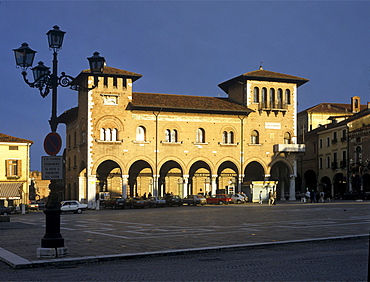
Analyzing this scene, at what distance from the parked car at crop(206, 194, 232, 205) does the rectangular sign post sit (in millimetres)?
43669

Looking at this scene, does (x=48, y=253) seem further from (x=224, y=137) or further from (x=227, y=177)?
(x=227, y=177)

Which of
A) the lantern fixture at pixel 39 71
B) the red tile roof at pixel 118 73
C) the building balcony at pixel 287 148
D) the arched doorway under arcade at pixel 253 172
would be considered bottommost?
the arched doorway under arcade at pixel 253 172

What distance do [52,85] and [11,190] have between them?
46.3m

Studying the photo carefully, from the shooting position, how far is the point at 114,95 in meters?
55.9

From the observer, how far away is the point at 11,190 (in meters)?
57.6

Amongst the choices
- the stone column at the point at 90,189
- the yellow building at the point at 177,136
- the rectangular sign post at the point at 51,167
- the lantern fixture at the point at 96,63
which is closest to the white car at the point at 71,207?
the yellow building at the point at 177,136

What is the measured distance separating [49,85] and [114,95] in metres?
41.1

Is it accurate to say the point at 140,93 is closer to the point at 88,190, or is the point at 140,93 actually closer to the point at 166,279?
the point at 88,190

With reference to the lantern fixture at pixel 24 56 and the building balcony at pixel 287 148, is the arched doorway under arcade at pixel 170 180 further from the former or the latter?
the lantern fixture at pixel 24 56

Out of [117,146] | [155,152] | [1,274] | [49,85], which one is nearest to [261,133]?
[155,152]

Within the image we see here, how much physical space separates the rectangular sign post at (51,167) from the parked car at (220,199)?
143ft

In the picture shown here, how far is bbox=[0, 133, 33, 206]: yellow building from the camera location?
57375 millimetres

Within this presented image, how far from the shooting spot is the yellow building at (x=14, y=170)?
57375 millimetres

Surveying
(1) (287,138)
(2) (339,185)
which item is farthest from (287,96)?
(2) (339,185)
